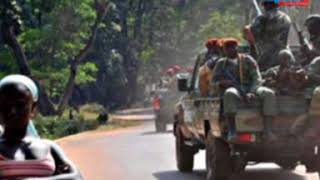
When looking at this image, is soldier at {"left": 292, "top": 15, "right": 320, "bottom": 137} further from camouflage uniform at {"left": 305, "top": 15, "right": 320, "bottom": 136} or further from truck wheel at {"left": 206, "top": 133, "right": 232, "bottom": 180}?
truck wheel at {"left": 206, "top": 133, "right": 232, "bottom": 180}

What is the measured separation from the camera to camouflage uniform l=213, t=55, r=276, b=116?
1059 centimetres

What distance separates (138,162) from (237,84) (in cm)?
556

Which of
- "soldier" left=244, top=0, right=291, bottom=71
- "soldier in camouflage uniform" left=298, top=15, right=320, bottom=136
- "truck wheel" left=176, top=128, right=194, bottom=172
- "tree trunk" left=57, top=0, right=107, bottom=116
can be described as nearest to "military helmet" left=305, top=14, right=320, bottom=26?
"soldier in camouflage uniform" left=298, top=15, right=320, bottom=136

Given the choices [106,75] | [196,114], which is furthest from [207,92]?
[106,75]

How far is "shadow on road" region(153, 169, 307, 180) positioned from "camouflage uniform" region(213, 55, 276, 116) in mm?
1886

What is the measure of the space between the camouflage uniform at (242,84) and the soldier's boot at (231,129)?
0.29ft

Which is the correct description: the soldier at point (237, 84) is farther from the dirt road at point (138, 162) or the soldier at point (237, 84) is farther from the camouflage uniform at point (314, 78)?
the dirt road at point (138, 162)

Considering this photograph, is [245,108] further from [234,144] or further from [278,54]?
[278,54]

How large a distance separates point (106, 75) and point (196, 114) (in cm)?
4960

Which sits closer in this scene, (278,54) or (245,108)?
(245,108)

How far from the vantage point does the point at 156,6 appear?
64562 mm

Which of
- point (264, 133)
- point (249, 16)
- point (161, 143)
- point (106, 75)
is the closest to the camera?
point (264, 133)

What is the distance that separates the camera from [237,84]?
37.4 feet

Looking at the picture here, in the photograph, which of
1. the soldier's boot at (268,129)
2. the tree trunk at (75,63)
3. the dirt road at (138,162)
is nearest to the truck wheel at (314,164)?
the soldier's boot at (268,129)
